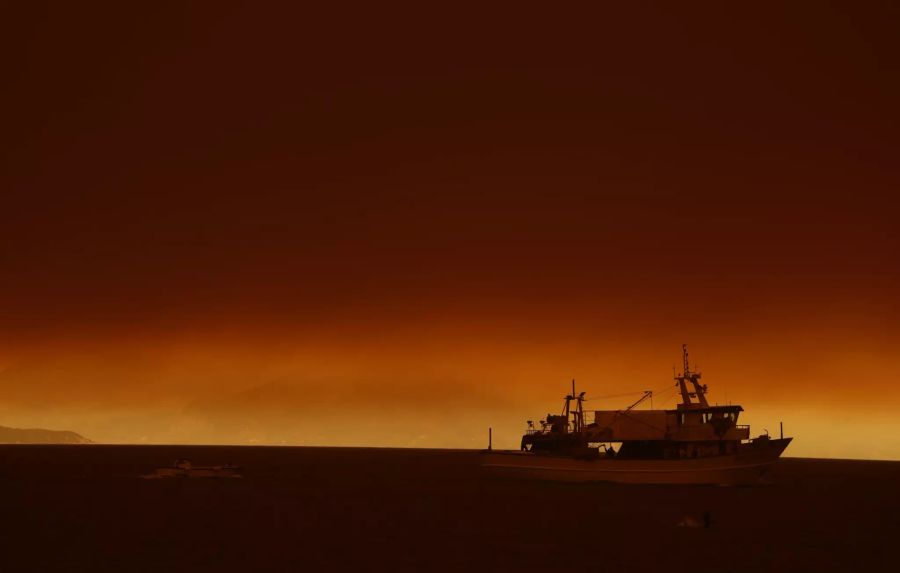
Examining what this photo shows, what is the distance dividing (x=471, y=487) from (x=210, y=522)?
4516 cm

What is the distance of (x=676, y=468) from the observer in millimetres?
74125

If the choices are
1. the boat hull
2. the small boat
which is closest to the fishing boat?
the boat hull

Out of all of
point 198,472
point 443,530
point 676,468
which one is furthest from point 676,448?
point 198,472

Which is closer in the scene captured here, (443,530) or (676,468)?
(443,530)

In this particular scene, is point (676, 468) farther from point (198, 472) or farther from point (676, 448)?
point (198, 472)

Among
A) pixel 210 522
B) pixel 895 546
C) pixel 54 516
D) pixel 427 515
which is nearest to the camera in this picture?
pixel 895 546

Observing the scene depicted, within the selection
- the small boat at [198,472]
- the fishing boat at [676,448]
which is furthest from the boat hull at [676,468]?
the small boat at [198,472]

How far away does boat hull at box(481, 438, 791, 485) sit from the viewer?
242 feet

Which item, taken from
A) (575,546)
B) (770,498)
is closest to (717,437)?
(770,498)

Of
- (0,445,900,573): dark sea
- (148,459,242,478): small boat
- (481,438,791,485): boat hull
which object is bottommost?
(0,445,900,573): dark sea

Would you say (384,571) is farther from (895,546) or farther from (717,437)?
(717,437)

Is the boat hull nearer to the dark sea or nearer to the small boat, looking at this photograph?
the dark sea

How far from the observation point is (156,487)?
281 feet

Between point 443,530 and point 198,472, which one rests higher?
point 198,472
